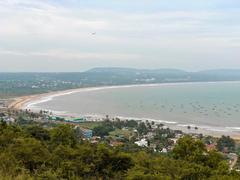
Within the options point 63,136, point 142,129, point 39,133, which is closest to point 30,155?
point 63,136

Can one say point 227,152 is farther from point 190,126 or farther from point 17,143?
point 17,143

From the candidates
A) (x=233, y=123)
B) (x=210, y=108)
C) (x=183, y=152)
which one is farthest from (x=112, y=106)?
(x=183, y=152)

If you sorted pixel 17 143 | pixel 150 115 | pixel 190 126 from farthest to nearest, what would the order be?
pixel 150 115 < pixel 190 126 < pixel 17 143

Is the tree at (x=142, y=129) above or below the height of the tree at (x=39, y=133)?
below

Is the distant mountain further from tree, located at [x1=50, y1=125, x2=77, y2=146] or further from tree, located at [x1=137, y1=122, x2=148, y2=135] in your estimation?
tree, located at [x1=50, y1=125, x2=77, y2=146]

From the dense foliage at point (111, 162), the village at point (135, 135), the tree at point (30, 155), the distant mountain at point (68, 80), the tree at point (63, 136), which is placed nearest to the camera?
the dense foliage at point (111, 162)

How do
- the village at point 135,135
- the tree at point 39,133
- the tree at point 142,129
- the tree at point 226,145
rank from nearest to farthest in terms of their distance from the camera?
the tree at point 39,133, the village at point 135,135, the tree at point 226,145, the tree at point 142,129

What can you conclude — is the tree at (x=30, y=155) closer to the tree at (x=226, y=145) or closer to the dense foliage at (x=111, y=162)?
the dense foliage at (x=111, y=162)

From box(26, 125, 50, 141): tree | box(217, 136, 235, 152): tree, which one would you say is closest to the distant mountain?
box(217, 136, 235, 152): tree

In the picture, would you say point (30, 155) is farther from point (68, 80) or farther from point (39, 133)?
point (68, 80)

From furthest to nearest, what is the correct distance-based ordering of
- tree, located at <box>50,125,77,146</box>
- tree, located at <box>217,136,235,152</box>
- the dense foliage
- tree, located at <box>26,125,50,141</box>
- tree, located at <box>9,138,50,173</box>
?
tree, located at <box>217,136,235,152</box> → tree, located at <box>26,125,50,141</box> → tree, located at <box>50,125,77,146</box> → tree, located at <box>9,138,50,173</box> → the dense foliage

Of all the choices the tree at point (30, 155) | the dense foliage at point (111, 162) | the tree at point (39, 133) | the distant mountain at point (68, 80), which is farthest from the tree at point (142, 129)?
the distant mountain at point (68, 80)
